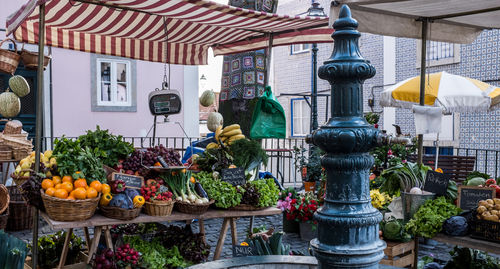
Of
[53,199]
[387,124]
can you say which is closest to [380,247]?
[53,199]

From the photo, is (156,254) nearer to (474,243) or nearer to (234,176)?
(234,176)

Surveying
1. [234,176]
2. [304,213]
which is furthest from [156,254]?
[304,213]

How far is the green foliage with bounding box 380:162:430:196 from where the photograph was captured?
15.2ft

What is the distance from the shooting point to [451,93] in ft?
26.9

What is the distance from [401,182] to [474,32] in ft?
7.40

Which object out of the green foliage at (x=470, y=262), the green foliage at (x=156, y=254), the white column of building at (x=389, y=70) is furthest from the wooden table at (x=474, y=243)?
the white column of building at (x=389, y=70)

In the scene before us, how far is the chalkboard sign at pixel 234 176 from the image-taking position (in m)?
4.53

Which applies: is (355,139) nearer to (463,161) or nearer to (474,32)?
(474,32)

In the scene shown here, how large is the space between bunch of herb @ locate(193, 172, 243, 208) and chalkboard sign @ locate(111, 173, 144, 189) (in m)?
0.68

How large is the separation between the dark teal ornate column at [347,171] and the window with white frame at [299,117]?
16.7 metres

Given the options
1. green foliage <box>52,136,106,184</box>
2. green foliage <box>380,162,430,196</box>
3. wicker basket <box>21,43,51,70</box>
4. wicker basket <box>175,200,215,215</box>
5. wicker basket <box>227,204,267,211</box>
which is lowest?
wicker basket <box>227,204,267,211</box>

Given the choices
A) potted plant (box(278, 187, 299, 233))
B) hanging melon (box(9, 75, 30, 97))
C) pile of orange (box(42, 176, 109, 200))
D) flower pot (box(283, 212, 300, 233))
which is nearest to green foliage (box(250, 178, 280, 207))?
pile of orange (box(42, 176, 109, 200))

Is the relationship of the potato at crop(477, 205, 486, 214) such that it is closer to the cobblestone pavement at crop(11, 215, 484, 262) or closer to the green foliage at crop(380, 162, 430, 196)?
the green foliage at crop(380, 162, 430, 196)

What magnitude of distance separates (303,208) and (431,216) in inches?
105
